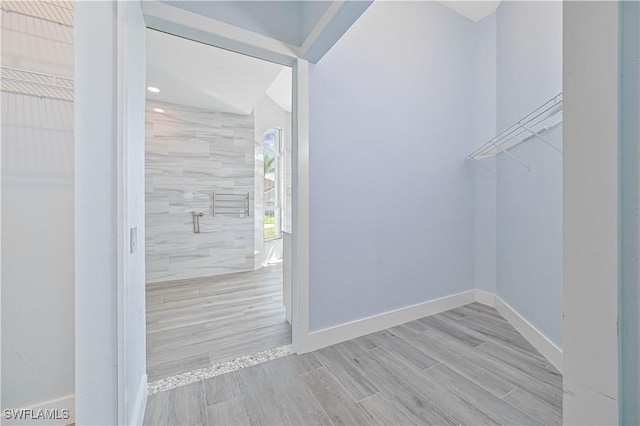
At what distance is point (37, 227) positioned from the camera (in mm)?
1175

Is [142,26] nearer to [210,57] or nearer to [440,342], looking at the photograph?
[210,57]

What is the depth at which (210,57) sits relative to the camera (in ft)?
8.30

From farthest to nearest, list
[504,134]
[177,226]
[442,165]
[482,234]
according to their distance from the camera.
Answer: [177,226]
[482,234]
[442,165]
[504,134]

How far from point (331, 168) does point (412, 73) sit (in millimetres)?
1210

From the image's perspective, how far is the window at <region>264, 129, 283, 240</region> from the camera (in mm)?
5244

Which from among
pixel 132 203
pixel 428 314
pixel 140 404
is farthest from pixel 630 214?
pixel 428 314

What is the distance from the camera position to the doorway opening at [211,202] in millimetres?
2256

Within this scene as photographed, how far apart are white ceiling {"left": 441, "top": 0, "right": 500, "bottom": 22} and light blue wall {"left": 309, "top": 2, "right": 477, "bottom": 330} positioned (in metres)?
0.07

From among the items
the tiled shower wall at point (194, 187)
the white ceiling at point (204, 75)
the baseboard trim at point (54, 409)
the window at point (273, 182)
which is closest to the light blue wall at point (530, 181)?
the white ceiling at point (204, 75)

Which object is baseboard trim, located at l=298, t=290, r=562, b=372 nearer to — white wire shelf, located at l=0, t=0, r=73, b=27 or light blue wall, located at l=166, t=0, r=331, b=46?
light blue wall, located at l=166, t=0, r=331, b=46

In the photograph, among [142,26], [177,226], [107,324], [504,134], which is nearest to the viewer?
[107,324]

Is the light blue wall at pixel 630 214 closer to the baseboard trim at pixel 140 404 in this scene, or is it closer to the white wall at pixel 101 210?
the white wall at pixel 101 210

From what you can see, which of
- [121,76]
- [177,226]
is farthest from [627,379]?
[177,226]

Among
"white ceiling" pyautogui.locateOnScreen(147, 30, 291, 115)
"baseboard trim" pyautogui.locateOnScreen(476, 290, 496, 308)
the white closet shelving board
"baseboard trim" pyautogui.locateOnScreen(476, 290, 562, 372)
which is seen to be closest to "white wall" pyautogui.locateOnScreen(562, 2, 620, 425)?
the white closet shelving board
